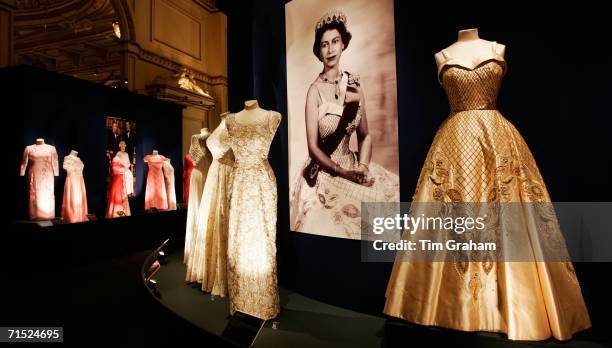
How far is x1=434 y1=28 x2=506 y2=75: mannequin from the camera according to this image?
5.98 feet

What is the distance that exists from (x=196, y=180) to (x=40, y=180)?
10.3ft

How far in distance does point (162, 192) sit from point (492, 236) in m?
7.19

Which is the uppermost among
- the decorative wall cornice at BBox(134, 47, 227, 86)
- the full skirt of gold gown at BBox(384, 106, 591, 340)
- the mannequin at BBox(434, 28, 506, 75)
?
the decorative wall cornice at BBox(134, 47, 227, 86)

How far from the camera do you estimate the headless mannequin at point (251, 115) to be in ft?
8.82

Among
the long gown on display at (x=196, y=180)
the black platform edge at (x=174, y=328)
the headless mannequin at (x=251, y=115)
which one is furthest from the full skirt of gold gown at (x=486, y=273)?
the long gown on display at (x=196, y=180)

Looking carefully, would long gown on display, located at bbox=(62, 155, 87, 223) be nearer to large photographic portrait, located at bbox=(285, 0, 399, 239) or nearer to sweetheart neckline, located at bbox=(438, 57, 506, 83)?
large photographic portrait, located at bbox=(285, 0, 399, 239)

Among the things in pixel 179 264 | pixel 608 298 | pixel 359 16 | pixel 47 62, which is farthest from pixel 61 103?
pixel 47 62

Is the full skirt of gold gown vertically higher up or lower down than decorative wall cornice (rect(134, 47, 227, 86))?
lower down

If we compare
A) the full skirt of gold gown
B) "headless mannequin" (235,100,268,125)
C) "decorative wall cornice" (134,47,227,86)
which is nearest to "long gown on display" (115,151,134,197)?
"decorative wall cornice" (134,47,227,86)

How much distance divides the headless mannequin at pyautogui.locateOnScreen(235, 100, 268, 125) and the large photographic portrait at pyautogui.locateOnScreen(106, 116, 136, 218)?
496 cm

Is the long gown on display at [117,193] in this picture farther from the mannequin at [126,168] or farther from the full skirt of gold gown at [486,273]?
the full skirt of gold gown at [486,273]

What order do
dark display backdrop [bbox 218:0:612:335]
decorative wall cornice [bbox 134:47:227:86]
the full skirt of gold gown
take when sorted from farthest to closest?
decorative wall cornice [bbox 134:47:227:86]
dark display backdrop [bbox 218:0:612:335]
the full skirt of gold gown

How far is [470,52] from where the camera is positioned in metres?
1.88

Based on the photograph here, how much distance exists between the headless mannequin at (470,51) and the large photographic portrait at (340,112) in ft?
1.66
